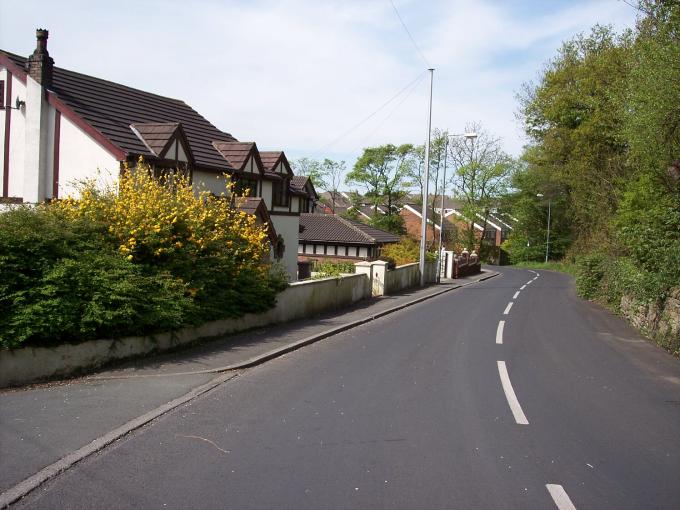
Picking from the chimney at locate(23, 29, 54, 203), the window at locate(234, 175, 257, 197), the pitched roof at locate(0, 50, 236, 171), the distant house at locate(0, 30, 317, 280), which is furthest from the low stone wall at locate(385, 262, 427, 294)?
the chimney at locate(23, 29, 54, 203)

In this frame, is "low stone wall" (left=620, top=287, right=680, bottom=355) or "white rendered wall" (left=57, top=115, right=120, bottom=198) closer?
"low stone wall" (left=620, top=287, right=680, bottom=355)

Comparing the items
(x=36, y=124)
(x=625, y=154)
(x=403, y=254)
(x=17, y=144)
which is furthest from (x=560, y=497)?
(x=403, y=254)

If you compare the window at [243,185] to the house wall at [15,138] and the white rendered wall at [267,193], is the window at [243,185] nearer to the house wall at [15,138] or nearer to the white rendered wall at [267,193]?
the white rendered wall at [267,193]

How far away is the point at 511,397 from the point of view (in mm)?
8648

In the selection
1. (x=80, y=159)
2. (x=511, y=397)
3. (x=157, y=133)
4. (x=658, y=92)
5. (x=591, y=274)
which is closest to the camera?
(x=511, y=397)

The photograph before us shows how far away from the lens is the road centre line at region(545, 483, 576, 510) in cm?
489

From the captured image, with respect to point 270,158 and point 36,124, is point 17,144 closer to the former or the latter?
point 36,124

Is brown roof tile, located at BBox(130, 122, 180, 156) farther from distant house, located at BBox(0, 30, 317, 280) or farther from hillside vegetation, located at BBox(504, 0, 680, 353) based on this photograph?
hillside vegetation, located at BBox(504, 0, 680, 353)

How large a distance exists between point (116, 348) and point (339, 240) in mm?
36164

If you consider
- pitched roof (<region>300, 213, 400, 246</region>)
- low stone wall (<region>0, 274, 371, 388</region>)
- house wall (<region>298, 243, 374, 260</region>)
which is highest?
pitched roof (<region>300, 213, 400, 246</region>)

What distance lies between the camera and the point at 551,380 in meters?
10.0

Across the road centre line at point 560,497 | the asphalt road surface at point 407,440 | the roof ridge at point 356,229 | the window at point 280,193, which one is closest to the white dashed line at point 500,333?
the asphalt road surface at point 407,440

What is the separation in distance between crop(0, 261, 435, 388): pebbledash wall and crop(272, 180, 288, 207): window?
6198mm

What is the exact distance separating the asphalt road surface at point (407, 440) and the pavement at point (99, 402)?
0.82 ft
